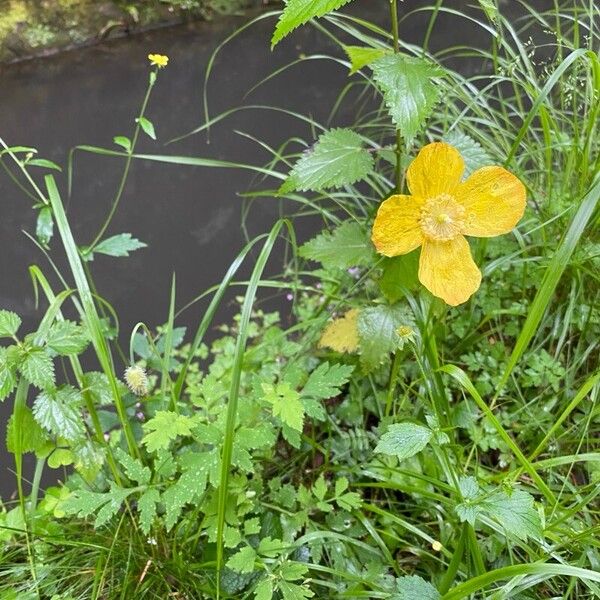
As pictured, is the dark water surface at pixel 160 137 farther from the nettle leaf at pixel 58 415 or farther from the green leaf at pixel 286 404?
the green leaf at pixel 286 404

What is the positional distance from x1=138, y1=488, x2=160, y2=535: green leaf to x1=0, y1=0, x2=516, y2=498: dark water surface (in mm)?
1089

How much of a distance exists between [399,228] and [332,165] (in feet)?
0.46

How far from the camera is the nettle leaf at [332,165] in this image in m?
0.83

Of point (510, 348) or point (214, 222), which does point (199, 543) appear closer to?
point (510, 348)

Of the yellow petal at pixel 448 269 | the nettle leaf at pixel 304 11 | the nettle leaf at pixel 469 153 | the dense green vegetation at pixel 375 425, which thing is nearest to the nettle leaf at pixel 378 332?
the dense green vegetation at pixel 375 425

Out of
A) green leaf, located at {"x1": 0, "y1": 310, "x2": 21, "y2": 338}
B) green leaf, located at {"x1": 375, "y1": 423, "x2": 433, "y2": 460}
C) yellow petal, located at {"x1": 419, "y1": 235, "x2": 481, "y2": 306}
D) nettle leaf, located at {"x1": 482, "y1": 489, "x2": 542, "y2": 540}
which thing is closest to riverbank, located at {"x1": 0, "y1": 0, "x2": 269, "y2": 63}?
green leaf, located at {"x1": 0, "y1": 310, "x2": 21, "y2": 338}

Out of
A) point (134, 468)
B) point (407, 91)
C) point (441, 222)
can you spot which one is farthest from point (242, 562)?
point (407, 91)

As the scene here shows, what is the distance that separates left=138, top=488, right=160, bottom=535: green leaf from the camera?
2.59ft

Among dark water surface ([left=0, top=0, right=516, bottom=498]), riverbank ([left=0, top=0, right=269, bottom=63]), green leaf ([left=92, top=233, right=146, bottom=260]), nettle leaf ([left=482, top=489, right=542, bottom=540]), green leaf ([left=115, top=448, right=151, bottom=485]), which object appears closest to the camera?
nettle leaf ([left=482, top=489, right=542, bottom=540])

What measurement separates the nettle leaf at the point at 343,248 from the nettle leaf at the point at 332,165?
0.43ft

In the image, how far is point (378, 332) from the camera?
0.91 m

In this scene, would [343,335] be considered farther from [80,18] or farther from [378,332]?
[80,18]

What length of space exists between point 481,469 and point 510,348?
29 centimetres

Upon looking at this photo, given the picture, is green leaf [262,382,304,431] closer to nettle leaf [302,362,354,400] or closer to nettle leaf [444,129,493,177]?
nettle leaf [302,362,354,400]
